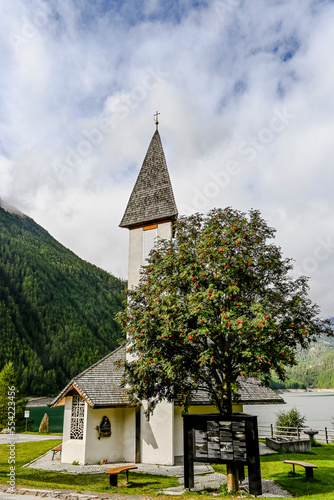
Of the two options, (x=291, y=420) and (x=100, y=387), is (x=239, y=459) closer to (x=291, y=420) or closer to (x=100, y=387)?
(x=100, y=387)

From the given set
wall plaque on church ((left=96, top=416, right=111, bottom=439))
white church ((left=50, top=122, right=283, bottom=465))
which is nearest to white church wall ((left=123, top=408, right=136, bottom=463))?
white church ((left=50, top=122, right=283, bottom=465))

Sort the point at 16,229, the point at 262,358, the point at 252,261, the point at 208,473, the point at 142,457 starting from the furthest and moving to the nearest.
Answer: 1. the point at 16,229
2. the point at 142,457
3. the point at 208,473
4. the point at 252,261
5. the point at 262,358

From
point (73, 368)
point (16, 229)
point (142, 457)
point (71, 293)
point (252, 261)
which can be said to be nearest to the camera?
point (252, 261)

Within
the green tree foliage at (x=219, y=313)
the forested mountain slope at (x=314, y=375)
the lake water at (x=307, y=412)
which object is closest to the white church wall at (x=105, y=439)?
the green tree foliage at (x=219, y=313)

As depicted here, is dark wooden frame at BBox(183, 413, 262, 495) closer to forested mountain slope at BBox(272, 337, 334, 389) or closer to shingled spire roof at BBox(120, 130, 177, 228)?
shingled spire roof at BBox(120, 130, 177, 228)

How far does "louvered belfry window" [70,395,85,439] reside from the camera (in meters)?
16.7

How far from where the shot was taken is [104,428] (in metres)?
16.7

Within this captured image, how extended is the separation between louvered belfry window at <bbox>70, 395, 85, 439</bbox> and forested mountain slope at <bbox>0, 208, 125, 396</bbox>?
283 ft

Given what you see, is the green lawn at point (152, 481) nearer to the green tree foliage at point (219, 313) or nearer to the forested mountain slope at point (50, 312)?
the green tree foliage at point (219, 313)

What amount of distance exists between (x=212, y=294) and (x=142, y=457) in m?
10.5

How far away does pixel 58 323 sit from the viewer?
12531 centimetres

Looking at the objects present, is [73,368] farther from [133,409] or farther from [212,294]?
[212,294]

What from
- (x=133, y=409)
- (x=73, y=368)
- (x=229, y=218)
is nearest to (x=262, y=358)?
(x=229, y=218)

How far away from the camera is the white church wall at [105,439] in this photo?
642 inches
